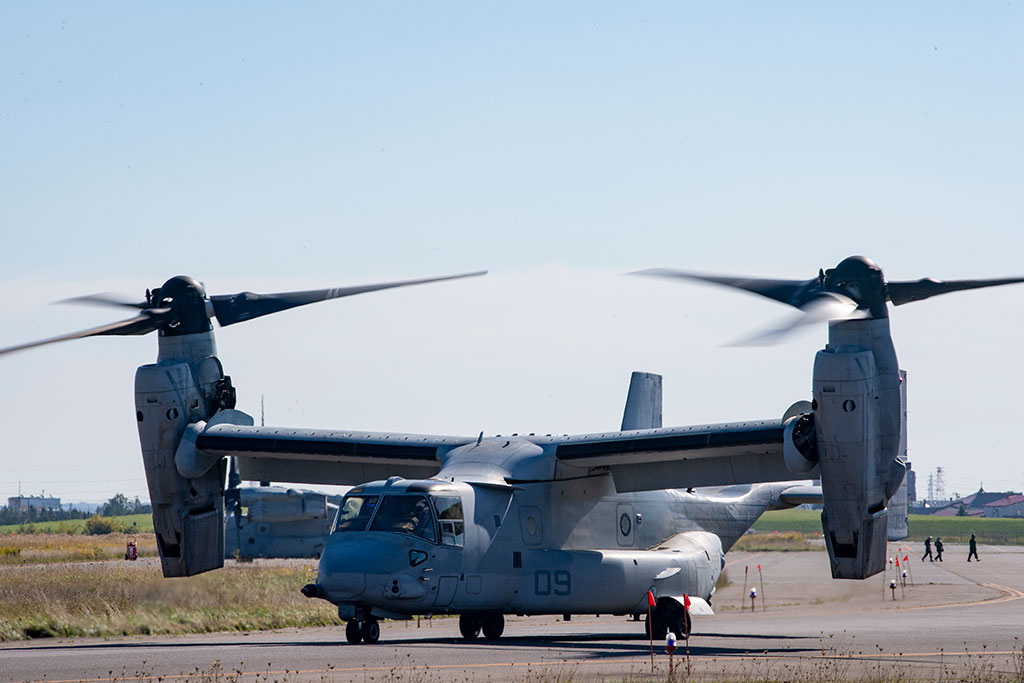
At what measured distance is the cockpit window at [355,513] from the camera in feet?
67.1

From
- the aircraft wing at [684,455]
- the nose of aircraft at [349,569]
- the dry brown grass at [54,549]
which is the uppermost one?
the aircraft wing at [684,455]

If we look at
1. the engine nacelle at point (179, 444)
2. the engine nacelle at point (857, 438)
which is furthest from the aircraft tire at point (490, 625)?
the engine nacelle at point (857, 438)

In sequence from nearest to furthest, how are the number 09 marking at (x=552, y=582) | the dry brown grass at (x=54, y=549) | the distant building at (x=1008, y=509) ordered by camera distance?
1. the number 09 marking at (x=552, y=582)
2. the dry brown grass at (x=54, y=549)
3. the distant building at (x=1008, y=509)

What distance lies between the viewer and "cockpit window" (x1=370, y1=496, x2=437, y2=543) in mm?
20234

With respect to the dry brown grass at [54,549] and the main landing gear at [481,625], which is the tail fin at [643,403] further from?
the dry brown grass at [54,549]

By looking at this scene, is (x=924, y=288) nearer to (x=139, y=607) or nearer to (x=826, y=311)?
(x=826, y=311)

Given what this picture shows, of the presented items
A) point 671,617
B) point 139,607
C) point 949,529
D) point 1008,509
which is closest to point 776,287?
point 671,617

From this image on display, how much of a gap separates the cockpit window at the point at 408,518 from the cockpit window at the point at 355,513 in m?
0.18

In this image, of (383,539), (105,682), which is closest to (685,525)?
(383,539)

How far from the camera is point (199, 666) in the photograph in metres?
16.5

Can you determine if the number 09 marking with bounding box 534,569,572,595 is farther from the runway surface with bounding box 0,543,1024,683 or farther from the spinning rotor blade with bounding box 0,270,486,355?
the spinning rotor blade with bounding box 0,270,486,355

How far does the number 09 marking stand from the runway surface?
0.95 meters

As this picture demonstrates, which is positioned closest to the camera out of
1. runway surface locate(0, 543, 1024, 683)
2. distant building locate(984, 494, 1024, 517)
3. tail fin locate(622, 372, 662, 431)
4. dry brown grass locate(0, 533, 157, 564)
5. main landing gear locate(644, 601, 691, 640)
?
runway surface locate(0, 543, 1024, 683)

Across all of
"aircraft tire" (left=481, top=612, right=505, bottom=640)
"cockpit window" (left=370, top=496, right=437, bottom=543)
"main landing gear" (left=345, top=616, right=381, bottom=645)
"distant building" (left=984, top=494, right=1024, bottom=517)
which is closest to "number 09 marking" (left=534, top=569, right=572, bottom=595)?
"aircraft tire" (left=481, top=612, right=505, bottom=640)
